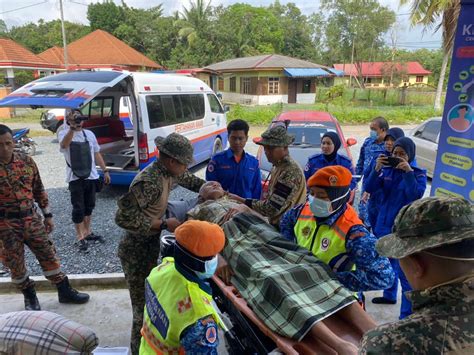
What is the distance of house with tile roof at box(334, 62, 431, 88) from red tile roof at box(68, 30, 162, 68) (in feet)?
67.2

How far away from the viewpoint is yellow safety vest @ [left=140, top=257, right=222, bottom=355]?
1519 mm

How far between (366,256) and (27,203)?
3.03 meters

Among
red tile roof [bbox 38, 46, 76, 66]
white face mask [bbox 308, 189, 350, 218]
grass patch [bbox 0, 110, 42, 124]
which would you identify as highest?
red tile roof [bbox 38, 46, 76, 66]

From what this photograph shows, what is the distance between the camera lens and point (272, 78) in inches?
1107

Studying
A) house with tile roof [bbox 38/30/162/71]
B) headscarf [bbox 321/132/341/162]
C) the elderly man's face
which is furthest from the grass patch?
the elderly man's face

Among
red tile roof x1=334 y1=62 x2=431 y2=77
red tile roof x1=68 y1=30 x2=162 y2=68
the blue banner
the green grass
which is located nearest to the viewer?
the blue banner

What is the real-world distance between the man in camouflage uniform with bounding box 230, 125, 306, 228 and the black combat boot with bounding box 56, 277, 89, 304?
2022 mm

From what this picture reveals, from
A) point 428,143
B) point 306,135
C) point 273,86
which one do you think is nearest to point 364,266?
point 306,135

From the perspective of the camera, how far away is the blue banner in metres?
2.82

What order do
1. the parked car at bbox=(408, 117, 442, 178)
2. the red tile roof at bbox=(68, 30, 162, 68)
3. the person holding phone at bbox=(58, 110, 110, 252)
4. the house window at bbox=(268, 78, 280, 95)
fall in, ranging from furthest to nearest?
the red tile roof at bbox=(68, 30, 162, 68) → the house window at bbox=(268, 78, 280, 95) → the parked car at bbox=(408, 117, 442, 178) → the person holding phone at bbox=(58, 110, 110, 252)

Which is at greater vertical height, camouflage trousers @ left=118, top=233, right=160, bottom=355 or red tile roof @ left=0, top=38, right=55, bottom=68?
red tile roof @ left=0, top=38, right=55, bottom=68

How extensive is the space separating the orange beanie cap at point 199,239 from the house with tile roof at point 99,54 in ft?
99.8

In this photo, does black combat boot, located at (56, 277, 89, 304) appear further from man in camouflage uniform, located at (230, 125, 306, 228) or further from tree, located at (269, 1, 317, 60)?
tree, located at (269, 1, 317, 60)

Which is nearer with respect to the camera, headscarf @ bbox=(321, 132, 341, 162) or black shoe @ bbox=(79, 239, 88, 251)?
headscarf @ bbox=(321, 132, 341, 162)
